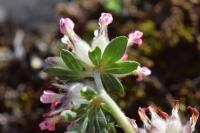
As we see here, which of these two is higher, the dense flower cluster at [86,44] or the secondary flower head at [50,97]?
the dense flower cluster at [86,44]

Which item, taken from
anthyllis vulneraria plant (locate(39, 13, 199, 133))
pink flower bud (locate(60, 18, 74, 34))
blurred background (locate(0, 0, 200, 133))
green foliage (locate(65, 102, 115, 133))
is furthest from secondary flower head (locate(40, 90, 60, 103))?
blurred background (locate(0, 0, 200, 133))

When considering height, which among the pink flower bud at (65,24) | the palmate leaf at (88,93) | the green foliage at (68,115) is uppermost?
the pink flower bud at (65,24)

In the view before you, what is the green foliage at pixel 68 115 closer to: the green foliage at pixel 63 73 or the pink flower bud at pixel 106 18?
the green foliage at pixel 63 73

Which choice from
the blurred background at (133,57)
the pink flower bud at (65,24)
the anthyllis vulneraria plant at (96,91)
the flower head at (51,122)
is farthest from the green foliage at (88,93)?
the blurred background at (133,57)

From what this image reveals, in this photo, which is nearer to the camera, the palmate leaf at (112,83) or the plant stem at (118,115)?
the plant stem at (118,115)

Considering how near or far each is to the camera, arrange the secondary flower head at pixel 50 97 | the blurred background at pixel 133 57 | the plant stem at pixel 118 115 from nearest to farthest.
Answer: the plant stem at pixel 118 115
the secondary flower head at pixel 50 97
the blurred background at pixel 133 57

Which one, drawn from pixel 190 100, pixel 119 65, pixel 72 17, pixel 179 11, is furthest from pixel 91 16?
pixel 119 65
